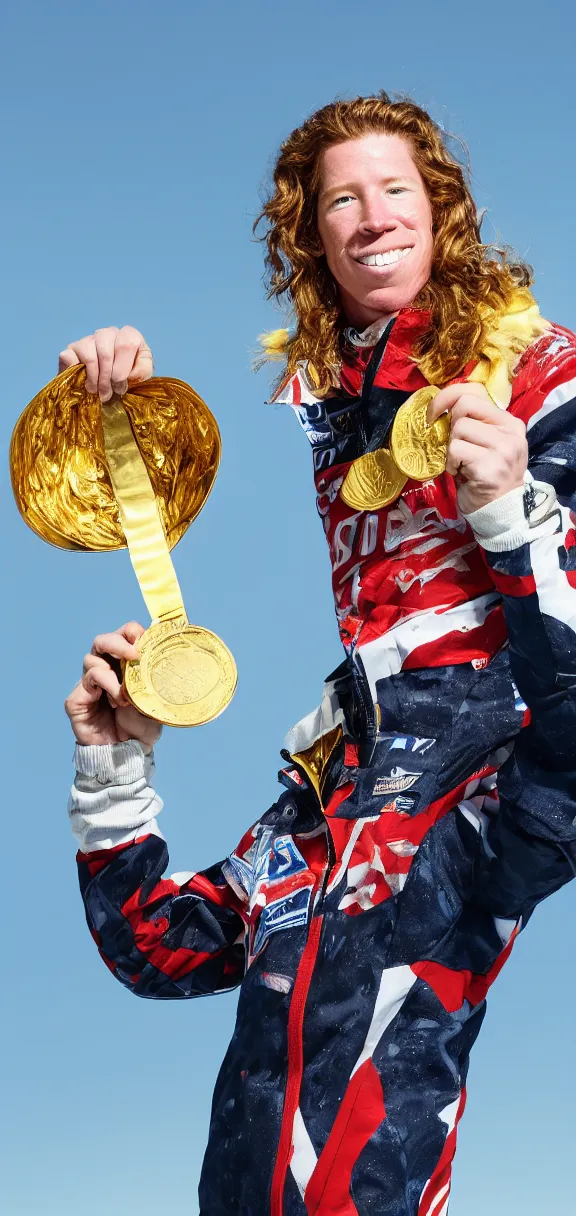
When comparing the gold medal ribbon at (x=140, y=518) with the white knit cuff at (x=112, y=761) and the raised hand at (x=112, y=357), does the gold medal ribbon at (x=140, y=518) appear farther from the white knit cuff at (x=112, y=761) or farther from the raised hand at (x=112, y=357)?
the white knit cuff at (x=112, y=761)

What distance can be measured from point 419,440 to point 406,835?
634 mm

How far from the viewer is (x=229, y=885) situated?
3.02 m

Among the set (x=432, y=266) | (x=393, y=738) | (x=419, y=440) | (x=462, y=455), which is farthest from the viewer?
(x=432, y=266)

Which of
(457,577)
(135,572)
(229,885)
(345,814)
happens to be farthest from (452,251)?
(229,885)

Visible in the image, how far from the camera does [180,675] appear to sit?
2645 millimetres

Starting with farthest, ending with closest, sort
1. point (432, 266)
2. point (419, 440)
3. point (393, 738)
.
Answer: point (432, 266) → point (393, 738) → point (419, 440)

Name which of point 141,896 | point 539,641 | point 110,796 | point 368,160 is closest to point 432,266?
point 368,160

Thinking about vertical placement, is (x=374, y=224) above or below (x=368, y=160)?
below

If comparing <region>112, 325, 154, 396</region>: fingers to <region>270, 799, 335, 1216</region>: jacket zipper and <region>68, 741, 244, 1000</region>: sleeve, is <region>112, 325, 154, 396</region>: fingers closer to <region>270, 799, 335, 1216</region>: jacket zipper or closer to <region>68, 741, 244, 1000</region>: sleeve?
<region>68, 741, 244, 1000</region>: sleeve

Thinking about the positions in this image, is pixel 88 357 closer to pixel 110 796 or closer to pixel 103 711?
pixel 103 711

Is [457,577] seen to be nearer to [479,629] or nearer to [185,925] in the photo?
[479,629]

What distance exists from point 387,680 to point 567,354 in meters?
0.62

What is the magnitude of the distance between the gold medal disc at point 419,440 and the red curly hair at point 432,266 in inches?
7.0

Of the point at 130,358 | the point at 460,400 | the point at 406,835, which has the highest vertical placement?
the point at 130,358
